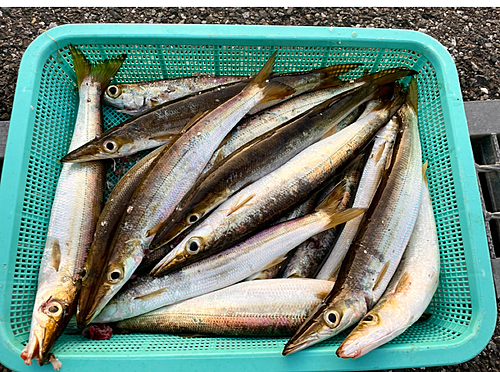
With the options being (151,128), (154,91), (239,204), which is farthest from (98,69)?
(239,204)

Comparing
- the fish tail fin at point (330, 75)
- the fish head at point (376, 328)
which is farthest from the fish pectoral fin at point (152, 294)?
the fish tail fin at point (330, 75)

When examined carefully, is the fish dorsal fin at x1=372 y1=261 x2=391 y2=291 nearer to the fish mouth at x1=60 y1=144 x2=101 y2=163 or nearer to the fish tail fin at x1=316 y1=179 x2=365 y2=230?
the fish tail fin at x1=316 y1=179 x2=365 y2=230

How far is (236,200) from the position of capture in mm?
2209

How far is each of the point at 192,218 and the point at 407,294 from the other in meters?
1.39

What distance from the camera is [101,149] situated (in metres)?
2.42

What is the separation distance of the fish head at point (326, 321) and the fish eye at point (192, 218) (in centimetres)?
89

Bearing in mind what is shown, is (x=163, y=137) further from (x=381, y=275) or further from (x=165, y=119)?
(x=381, y=275)

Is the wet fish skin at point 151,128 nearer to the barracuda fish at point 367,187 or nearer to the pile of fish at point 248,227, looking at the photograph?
the pile of fish at point 248,227

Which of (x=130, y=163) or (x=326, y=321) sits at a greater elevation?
(x=130, y=163)

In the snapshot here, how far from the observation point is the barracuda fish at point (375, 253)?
2012mm

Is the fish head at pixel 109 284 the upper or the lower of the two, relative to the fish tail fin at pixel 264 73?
lower

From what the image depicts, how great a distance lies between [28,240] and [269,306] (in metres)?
1.65

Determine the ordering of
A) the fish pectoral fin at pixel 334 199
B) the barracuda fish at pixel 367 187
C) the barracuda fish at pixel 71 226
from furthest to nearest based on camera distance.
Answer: the barracuda fish at pixel 367 187 → the fish pectoral fin at pixel 334 199 → the barracuda fish at pixel 71 226

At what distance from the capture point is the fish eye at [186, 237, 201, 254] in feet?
6.93
